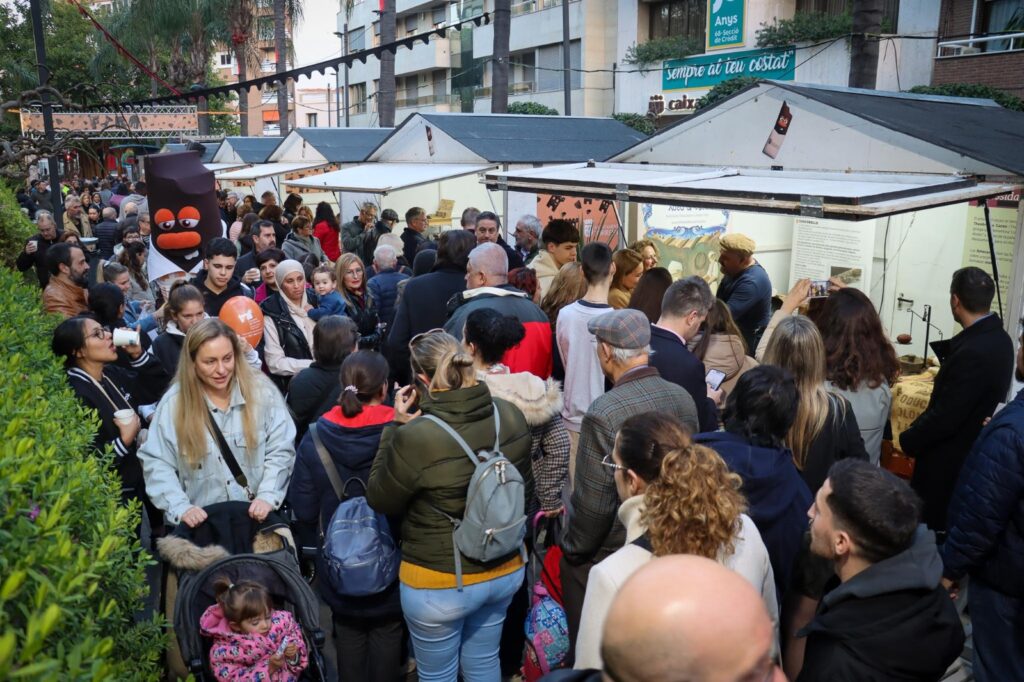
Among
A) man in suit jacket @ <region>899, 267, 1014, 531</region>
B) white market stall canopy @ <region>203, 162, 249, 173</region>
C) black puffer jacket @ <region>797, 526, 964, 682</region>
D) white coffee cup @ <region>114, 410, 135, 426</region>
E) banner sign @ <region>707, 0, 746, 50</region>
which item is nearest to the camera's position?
black puffer jacket @ <region>797, 526, 964, 682</region>

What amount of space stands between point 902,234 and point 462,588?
5713 millimetres

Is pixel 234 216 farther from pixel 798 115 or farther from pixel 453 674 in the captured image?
pixel 453 674

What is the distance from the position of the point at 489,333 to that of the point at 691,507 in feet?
5.21

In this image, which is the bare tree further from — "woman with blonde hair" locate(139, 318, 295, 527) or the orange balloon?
"woman with blonde hair" locate(139, 318, 295, 527)

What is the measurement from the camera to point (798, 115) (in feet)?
23.4

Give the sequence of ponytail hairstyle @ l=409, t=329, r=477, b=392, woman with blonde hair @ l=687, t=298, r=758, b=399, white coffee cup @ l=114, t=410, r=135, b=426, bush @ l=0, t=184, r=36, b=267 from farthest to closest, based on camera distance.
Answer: bush @ l=0, t=184, r=36, b=267, woman with blonde hair @ l=687, t=298, r=758, b=399, white coffee cup @ l=114, t=410, r=135, b=426, ponytail hairstyle @ l=409, t=329, r=477, b=392

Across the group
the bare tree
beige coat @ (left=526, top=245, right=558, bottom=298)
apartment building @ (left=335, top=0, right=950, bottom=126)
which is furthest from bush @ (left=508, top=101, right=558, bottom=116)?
beige coat @ (left=526, top=245, right=558, bottom=298)

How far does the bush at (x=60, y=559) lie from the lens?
4.62 feet

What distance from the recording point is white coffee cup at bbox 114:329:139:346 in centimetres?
453

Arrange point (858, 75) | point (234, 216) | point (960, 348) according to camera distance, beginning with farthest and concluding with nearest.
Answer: point (234, 216) < point (858, 75) < point (960, 348)

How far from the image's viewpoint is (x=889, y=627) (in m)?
2.28

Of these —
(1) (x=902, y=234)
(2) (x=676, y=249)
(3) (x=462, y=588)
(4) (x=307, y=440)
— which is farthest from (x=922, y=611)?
(2) (x=676, y=249)

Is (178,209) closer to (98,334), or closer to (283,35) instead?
(98,334)

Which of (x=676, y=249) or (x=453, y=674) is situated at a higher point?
(x=676, y=249)
